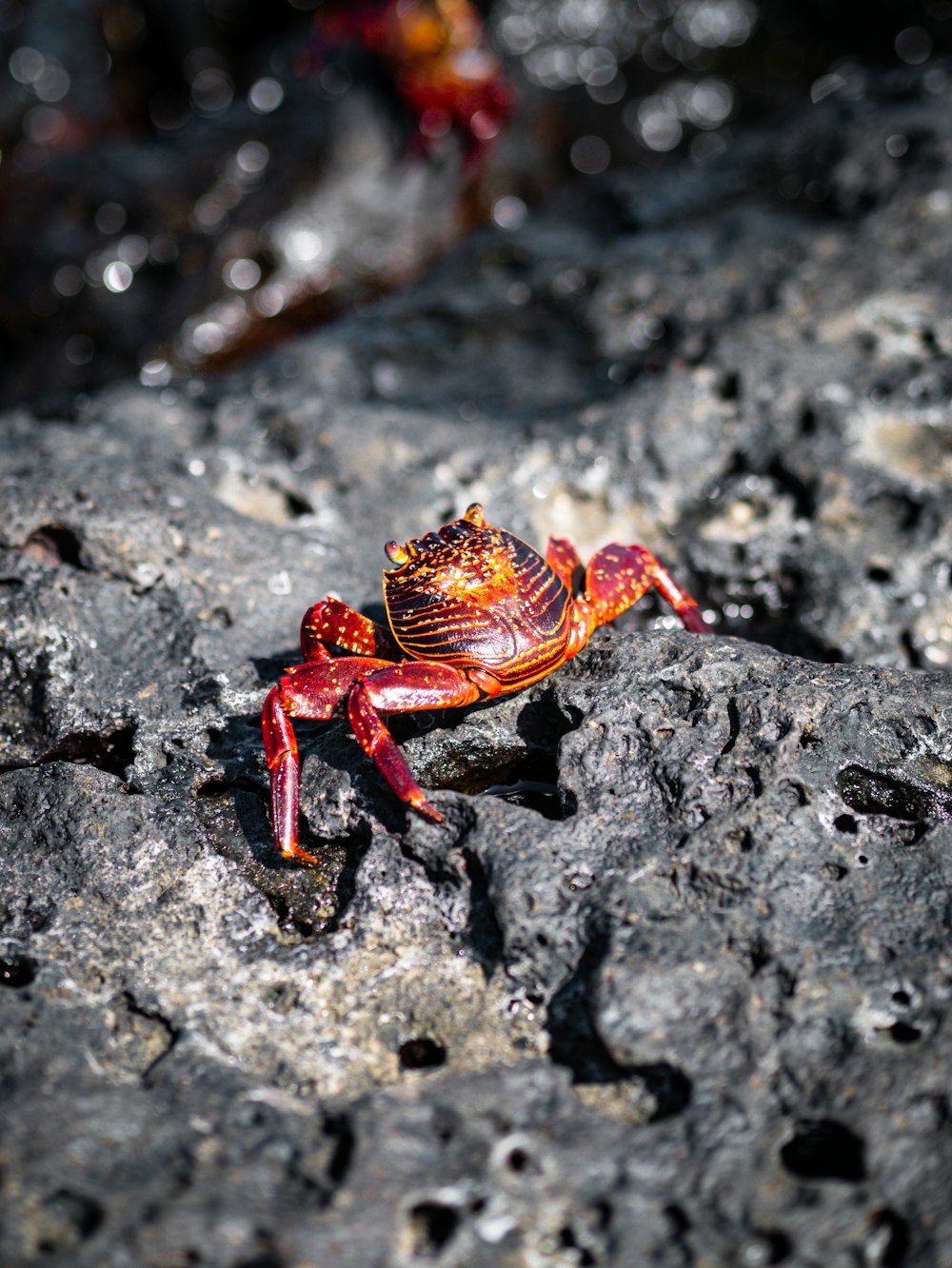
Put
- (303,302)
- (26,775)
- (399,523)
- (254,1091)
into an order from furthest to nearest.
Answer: (303,302)
(399,523)
(26,775)
(254,1091)

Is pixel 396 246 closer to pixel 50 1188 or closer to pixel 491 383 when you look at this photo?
pixel 491 383

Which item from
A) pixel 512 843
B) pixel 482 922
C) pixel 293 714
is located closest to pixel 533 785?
pixel 512 843

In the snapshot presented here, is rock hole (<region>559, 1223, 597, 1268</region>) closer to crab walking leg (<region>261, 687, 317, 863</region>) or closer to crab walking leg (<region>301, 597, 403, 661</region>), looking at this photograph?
crab walking leg (<region>261, 687, 317, 863</region>)

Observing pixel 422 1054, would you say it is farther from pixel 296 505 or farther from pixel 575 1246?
pixel 296 505

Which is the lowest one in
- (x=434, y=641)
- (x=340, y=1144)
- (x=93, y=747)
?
(x=93, y=747)

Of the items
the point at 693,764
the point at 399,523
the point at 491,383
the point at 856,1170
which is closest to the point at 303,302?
the point at 491,383
